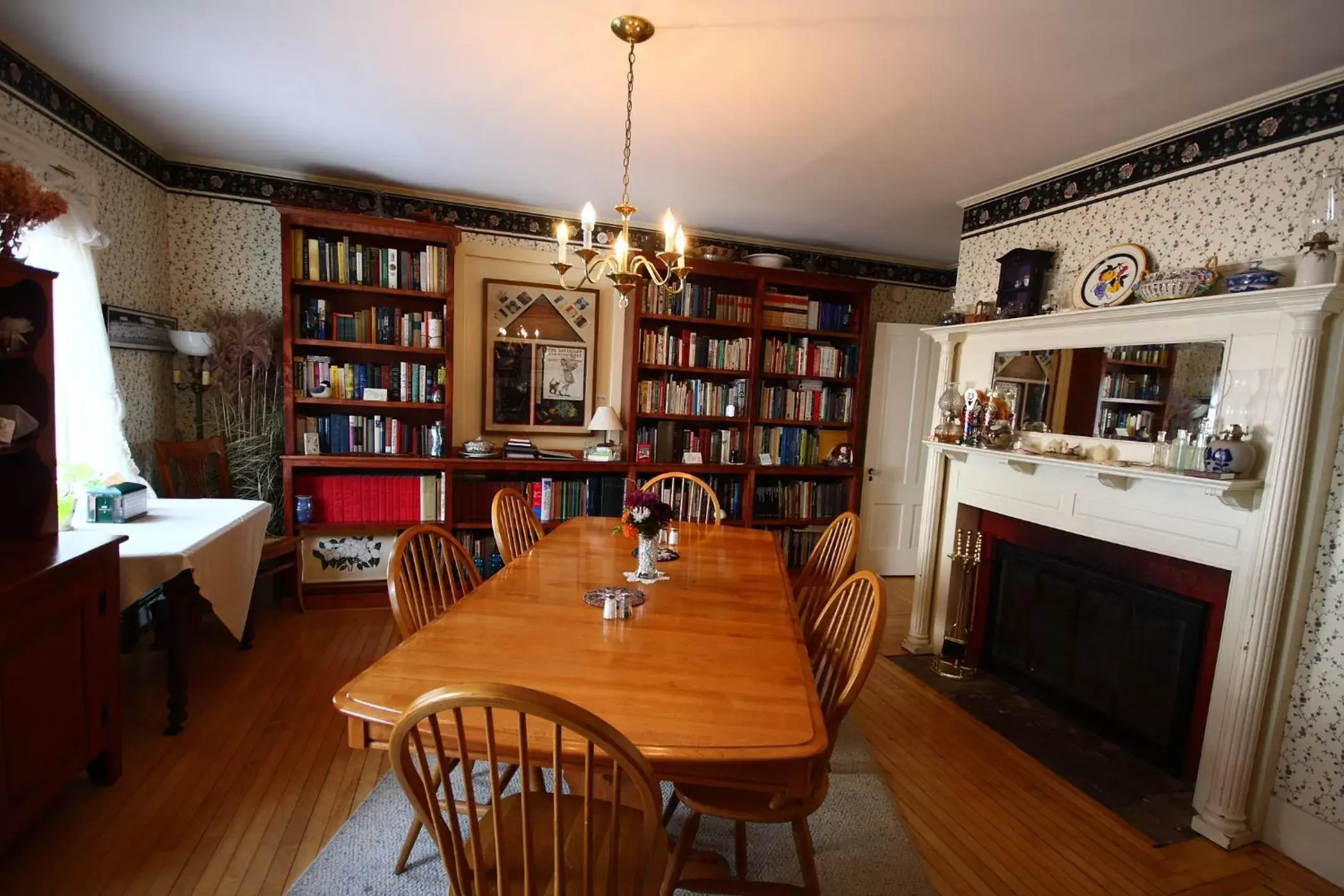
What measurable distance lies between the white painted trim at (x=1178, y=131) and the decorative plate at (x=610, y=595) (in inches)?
103

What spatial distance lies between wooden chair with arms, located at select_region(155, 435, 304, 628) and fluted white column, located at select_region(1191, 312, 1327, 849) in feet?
13.1

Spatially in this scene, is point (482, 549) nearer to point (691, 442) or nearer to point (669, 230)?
point (691, 442)

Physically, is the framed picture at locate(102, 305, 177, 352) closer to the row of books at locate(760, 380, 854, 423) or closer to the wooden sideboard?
the wooden sideboard

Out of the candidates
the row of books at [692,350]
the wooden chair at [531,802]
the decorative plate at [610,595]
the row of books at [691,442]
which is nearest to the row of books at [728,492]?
the row of books at [691,442]

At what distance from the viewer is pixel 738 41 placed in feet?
6.13

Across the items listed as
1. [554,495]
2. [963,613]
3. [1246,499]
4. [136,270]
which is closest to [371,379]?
[136,270]

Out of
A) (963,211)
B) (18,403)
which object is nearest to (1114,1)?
(963,211)

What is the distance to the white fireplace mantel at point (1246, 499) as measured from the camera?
1.83 metres

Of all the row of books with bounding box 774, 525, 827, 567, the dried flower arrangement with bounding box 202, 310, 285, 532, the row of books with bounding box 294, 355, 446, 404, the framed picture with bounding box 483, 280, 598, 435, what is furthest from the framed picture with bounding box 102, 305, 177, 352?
the row of books with bounding box 774, 525, 827, 567

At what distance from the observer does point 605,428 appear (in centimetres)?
383

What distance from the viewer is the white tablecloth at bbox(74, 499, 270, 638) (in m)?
2.05

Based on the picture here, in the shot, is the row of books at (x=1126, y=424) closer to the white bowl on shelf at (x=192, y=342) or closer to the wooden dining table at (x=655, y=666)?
the wooden dining table at (x=655, y=666)

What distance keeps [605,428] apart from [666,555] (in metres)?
1.64

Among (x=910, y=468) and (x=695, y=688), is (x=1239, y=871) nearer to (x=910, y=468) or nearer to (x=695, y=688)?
(x=695, y=688)
